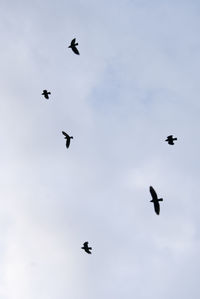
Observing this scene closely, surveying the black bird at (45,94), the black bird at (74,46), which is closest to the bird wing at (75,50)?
the black bird at (74,46)

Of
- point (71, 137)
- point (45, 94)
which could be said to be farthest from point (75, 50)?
point (71, 137)

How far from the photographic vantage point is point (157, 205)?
51.1 meters

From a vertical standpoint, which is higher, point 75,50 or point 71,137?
point 75,50

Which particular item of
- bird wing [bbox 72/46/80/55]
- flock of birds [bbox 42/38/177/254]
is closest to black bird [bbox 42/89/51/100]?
flock of birds [bbox 42/38/177/254]

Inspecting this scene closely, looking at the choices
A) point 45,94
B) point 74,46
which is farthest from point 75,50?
point 45,94

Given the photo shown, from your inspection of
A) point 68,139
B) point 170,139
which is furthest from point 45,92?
point 170,139

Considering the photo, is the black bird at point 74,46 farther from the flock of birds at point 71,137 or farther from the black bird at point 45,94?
the black bird at point 45,94

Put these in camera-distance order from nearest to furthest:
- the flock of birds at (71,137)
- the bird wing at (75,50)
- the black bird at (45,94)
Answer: the flock of birds at (71,137)
the bird wing at (75,50)
the black bird at (45,94)

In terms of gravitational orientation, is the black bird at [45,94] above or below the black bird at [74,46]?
below

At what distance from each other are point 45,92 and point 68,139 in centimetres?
680

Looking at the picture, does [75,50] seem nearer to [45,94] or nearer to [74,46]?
[74,46]

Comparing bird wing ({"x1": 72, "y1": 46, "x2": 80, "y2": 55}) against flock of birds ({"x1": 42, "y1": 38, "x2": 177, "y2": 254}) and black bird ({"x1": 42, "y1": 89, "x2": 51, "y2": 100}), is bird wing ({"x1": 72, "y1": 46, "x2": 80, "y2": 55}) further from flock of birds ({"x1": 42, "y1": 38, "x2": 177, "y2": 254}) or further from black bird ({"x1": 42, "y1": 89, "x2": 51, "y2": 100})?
black bird ({"x1": 42, "y1": 89, "x2": 51, "y2": 100})

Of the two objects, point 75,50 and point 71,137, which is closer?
point 75,50

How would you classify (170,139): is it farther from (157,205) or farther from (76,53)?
(76,53)
